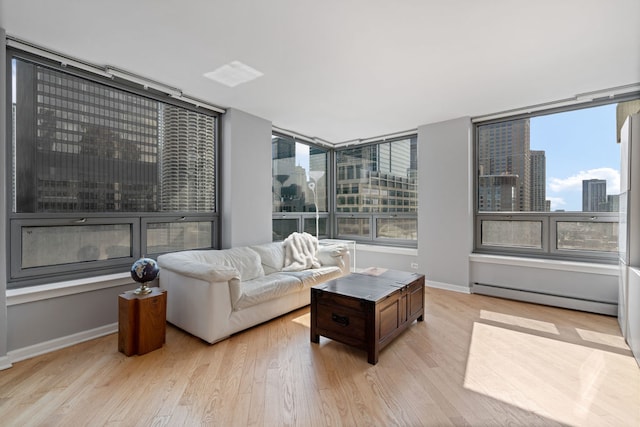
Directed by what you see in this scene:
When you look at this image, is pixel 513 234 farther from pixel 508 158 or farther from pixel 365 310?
pixel 365 310

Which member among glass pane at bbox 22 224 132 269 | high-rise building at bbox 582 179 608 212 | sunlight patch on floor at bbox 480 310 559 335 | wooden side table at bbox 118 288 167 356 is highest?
high-rise building at bbox 582 179 608 212

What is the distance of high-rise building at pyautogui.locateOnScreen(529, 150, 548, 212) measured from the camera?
Answer: 3928 millimetres

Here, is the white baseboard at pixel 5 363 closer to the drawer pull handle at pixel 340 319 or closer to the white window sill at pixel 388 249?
the drawer pull handle at pixel 340 319

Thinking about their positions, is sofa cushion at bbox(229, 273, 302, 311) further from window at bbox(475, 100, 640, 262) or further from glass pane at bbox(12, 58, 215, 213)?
window at bbox(475, 100, 640, 262)

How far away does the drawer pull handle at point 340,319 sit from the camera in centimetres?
245

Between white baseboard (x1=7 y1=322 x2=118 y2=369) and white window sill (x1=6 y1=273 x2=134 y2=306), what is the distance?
1.23ft

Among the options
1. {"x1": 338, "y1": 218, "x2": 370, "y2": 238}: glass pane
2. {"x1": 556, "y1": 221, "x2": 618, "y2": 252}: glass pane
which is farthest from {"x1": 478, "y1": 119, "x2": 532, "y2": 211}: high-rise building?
{"x1": 338, "y1": 218, "x2": 370, "y2": 238}: glass pane

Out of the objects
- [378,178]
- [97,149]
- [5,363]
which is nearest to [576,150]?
[378,178]

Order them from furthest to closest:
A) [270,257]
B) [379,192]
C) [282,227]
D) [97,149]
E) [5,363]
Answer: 1. [379,192]
2. [282,227]
3. [270,257]
4. [97,149]
5. [5,363]

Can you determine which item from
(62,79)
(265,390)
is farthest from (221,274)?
(62,79)

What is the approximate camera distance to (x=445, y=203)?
4.40 meters

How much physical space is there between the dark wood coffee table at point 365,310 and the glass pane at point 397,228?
222 centimetres

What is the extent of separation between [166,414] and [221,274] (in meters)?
1.08

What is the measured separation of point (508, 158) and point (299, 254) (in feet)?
10.8
